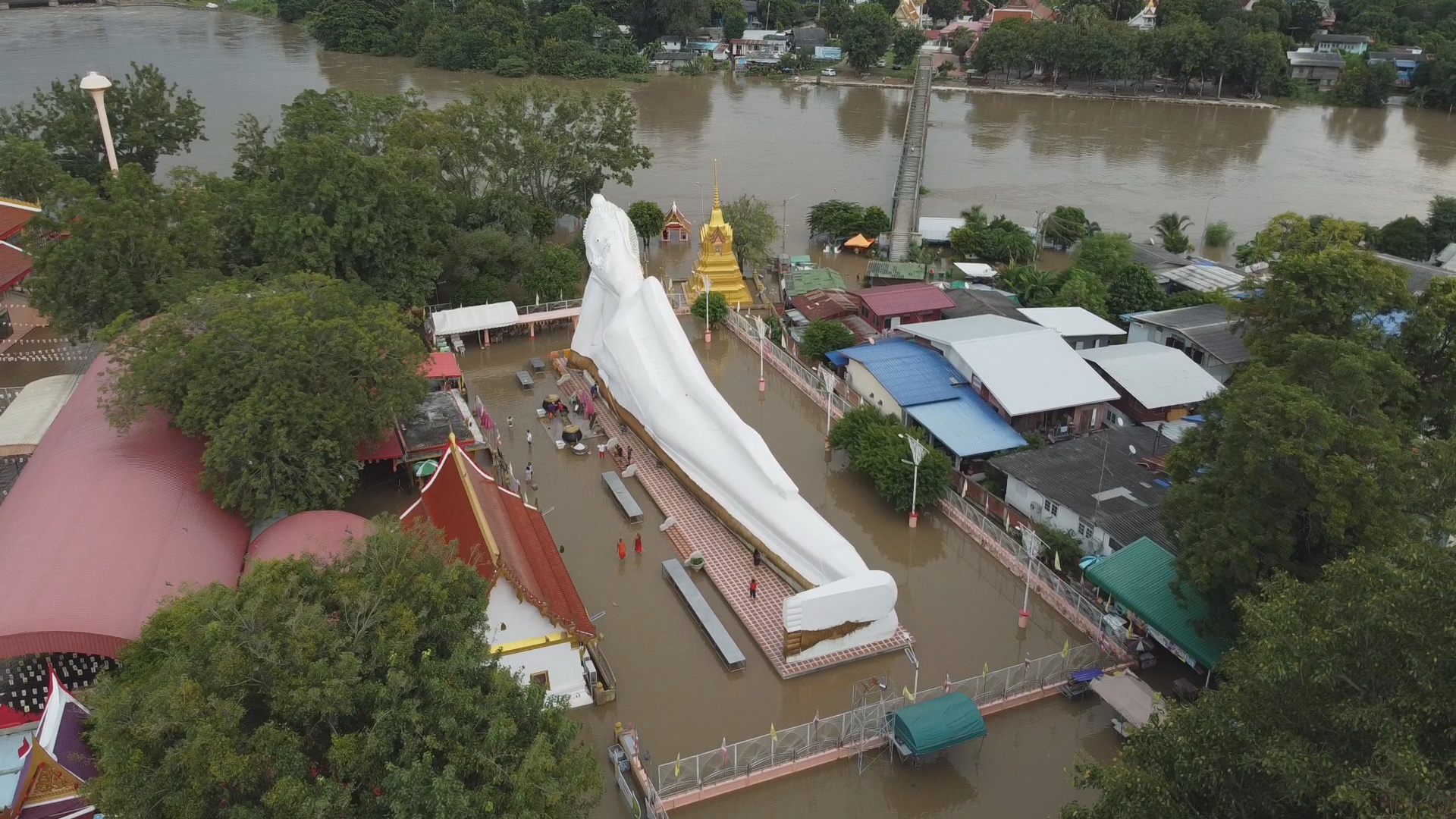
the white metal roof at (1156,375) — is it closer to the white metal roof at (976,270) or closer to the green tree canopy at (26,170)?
the white metal roof at (976,270)

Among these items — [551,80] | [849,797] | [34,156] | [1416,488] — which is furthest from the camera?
[551,80]

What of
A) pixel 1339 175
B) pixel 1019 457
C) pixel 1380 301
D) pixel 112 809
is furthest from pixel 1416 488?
pixel 1339 175

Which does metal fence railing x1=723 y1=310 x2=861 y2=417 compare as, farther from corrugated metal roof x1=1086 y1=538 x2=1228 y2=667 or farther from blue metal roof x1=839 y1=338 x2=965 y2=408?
corrugated metal roof x1=1086 y1=538 x2=1228 y2=667

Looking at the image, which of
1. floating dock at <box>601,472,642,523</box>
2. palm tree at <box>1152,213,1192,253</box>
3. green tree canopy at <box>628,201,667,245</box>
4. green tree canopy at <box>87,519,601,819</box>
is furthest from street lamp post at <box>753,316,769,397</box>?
palm tree at <box>1152,213,1192,253</box>

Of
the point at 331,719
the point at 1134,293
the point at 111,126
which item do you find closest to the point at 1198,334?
the point at 1134,293

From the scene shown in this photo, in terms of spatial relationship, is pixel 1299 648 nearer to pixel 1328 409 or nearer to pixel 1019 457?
pixel 1328 409

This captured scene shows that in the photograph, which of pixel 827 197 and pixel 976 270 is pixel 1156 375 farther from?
pixel 827 197
